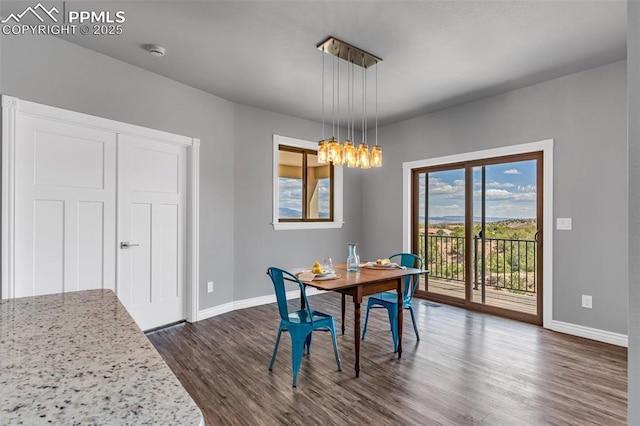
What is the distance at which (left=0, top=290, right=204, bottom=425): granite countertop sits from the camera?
1.80 feet

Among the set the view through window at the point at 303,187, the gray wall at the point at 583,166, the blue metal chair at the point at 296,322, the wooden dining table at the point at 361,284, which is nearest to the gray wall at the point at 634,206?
the wooden dining table at the point at 361,284

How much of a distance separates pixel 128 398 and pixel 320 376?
2.24 meters

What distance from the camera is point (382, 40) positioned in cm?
A: 283

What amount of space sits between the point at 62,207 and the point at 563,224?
16.4 ft

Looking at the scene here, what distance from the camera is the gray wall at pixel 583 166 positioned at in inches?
126

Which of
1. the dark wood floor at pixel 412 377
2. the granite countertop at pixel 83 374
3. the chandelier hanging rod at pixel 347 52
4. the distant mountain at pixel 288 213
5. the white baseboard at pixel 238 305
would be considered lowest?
the dark wood floor at pixel 412 377

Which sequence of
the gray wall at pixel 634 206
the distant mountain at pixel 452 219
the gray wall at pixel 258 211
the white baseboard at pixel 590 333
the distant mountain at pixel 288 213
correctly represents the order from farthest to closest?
the distant mountain at pixel 288 213 → the gray wall at pixel 258 211 → the distant mountain at pixel 452 219 → the white baseboard at pixel 590 333 → the gray wall at pixel 634 206

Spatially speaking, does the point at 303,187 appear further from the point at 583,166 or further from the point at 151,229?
the point at 583,166

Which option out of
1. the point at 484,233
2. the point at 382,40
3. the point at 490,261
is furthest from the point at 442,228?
the point at 382,40

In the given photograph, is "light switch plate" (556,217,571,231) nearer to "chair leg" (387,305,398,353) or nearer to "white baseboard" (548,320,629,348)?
"white baseboard" (548,320,629,348)

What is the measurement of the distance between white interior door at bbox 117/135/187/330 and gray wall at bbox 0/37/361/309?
0.24 meters

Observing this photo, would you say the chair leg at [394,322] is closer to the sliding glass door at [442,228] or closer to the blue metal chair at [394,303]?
the blue metal chair at [394,303]

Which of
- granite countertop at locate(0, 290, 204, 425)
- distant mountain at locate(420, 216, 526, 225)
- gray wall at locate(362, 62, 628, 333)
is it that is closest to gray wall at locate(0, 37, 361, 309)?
distant mountain at locate(420, 216, 526, 225)

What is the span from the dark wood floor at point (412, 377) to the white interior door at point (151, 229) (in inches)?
14.3
